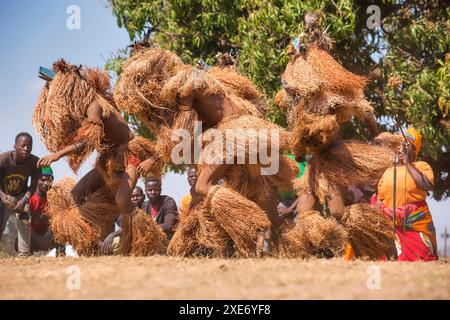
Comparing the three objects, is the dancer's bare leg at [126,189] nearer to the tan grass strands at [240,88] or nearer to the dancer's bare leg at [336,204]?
the tan grass strands at [240,88]

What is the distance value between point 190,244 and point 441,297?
2.87 m

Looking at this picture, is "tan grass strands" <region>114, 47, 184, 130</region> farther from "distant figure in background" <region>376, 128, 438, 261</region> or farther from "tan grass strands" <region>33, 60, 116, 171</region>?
"distant figure in background" <region>376, 128, 438, 261</region>

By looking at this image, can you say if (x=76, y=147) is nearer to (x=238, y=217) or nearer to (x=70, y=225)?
(x=70, y=225)

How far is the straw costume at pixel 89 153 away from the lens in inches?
269

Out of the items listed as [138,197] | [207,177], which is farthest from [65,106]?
[138,197]

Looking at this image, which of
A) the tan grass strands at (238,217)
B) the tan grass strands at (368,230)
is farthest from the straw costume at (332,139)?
the tan grass strands at (238,217)

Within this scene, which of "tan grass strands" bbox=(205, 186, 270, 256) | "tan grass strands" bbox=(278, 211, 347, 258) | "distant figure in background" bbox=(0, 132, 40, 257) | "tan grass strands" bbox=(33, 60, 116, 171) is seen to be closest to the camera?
"tan grass strands" bbox=(205, 186, 270, 256)

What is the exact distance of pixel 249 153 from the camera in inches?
248

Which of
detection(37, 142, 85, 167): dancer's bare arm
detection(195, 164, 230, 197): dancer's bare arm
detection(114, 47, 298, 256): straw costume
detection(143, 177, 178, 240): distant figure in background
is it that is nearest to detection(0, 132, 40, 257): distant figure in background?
detection(143, 177, 178, 240): distant figure in background

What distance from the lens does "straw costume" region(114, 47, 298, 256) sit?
244 inches

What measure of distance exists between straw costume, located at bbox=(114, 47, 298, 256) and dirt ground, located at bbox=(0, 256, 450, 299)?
656 millimetres
